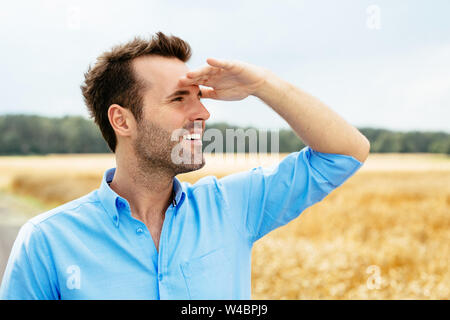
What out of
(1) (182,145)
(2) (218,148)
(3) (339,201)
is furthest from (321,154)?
(3) (339,201)

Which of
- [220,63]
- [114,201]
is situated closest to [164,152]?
[114,201]

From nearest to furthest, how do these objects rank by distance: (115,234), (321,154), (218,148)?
(115,234) → (321,154) → (218,148)

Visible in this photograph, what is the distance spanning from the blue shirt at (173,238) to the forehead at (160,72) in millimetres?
372

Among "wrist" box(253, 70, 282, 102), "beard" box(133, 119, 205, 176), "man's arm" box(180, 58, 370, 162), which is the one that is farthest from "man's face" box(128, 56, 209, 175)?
"wrist" box(253, 70, 282, 102)

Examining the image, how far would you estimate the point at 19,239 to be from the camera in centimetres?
129

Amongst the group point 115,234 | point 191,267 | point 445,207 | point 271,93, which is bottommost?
point 445,207

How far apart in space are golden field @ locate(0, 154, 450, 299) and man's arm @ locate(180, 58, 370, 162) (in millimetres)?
1100

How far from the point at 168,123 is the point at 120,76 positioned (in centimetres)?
34

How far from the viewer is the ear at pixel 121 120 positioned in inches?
62.9

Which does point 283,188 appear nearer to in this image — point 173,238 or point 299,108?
point 299,108

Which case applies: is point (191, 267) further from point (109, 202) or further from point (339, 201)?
point (339, 201)

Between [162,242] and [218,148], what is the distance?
0.44 metres

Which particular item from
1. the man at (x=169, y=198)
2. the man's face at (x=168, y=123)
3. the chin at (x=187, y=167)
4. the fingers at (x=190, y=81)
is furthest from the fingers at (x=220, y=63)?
the chin at (x=187, y=167)

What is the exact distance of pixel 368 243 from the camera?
4.59m
